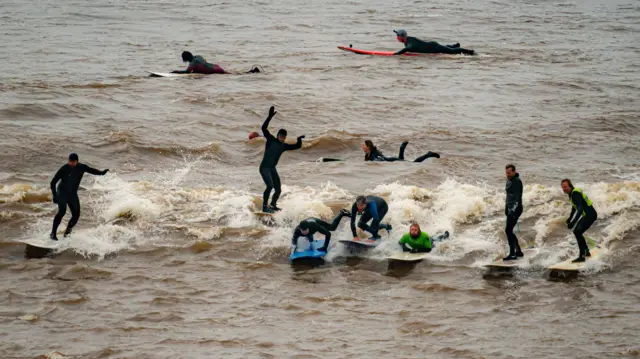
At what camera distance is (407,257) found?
51.9 feet

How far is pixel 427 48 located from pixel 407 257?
2481 cm

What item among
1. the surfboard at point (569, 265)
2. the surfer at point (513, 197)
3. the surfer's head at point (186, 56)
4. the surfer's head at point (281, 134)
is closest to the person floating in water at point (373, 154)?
the surfer's head at point (281, 134)

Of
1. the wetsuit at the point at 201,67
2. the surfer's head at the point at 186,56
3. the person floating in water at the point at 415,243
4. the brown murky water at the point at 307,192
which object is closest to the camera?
the brown murky water at the point at 307,192

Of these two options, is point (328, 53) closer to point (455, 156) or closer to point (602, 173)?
point (455, 156)

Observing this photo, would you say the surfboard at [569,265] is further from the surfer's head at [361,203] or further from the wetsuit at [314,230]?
the wetsuit at [314,230]

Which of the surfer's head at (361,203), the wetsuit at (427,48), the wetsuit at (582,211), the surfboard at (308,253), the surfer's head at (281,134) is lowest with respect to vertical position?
the surfboard at (308,253)

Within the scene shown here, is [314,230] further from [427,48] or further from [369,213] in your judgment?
[427,48]

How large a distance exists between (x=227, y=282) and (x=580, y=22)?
42.8 m

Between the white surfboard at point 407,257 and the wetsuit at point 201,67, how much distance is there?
19.2m

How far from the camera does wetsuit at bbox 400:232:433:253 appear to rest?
16.1 meters

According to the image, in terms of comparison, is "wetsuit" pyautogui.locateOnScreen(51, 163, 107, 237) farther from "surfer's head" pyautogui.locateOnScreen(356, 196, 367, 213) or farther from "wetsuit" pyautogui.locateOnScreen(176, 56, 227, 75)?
"wetsuit" pyautogui.locateOnScreen(176, 56, 227, 75)

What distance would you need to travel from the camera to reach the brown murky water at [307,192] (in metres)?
13.1

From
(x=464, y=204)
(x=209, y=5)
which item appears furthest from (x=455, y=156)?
(x=209, y=5)

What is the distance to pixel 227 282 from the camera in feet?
49.3
